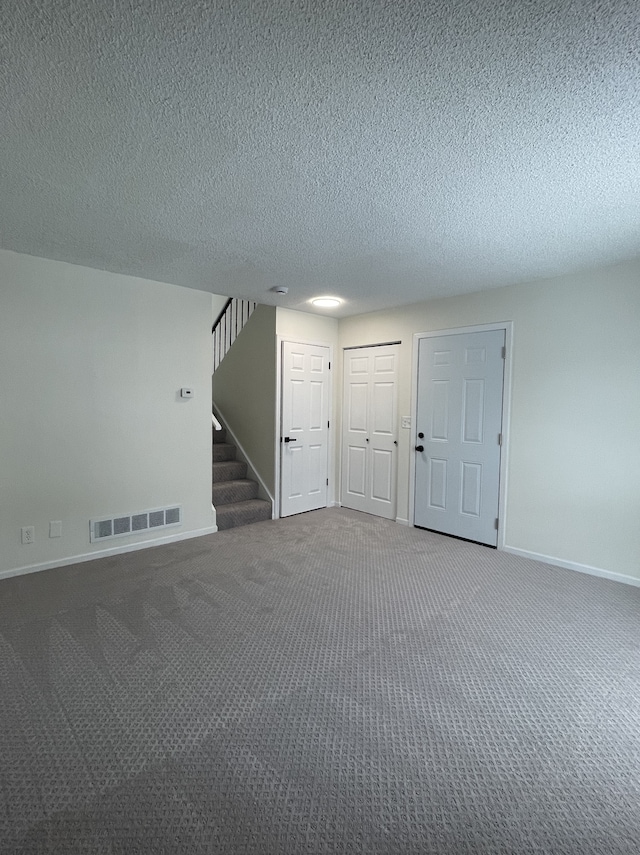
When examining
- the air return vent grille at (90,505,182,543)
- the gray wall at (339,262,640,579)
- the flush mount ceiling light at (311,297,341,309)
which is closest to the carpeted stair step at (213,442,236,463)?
the air return vent grille at (90,505,182,543)

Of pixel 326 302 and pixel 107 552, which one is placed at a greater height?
pixel 326 302

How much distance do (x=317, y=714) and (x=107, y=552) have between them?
2724 millimetres

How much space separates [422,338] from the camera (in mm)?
4766

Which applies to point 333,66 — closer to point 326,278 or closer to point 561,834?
point 326,278

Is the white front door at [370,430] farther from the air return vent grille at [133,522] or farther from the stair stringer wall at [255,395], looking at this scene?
the air return vent grille at [133,522]

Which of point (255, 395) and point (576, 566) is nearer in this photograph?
point (576, 566)

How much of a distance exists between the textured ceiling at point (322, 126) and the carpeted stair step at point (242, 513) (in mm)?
2859

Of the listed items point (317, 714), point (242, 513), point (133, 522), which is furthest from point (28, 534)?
point (317, 714)

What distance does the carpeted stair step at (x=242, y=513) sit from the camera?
4.79m

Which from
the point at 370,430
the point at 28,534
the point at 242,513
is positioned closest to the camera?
the point at 28,534

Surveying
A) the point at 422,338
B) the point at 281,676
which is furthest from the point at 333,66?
the point at 422,338

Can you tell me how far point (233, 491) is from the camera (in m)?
5.19

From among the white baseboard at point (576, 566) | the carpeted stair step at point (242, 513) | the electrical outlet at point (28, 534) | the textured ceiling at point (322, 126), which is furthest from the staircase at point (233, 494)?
the textured ceiling at point (322, 126)

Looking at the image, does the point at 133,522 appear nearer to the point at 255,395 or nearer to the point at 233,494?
the point at 233,494
